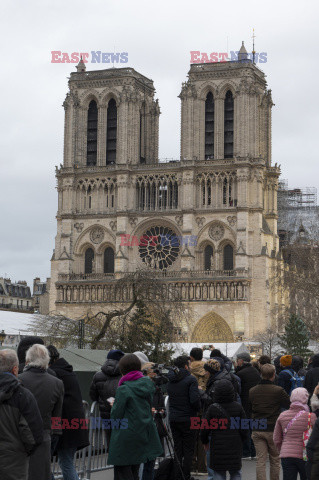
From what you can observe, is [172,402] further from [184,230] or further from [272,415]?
[184,230]

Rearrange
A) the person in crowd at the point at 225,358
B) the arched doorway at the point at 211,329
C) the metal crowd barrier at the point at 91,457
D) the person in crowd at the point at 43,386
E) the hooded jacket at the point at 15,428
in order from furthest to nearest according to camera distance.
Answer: the arched doorway at the point at 211,329 → the person in crowd at the point at 225,358 → the metal crowd barrier at the point at 91,457 → the person in crowd at the point at 43,386 → the hooded jacket at the point at 15,428

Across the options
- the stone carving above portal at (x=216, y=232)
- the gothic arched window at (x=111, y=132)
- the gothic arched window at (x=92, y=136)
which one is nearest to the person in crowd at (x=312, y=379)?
the stone carving above portal at (x=216, y=232)

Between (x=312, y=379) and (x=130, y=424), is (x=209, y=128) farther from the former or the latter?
(x=130, y=424)

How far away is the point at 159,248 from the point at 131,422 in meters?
54.2

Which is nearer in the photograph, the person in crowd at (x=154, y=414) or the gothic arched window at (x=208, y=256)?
the person in crowd at (x=154, y=414)

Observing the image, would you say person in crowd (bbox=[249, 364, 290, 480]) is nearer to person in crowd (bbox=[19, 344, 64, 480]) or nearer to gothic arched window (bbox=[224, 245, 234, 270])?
person in crowd (bbox=[19, 344, 64, 480])

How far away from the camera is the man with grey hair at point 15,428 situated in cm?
843

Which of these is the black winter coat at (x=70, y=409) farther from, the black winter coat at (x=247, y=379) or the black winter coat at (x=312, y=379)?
the black winter coat at (x=247, y=379)

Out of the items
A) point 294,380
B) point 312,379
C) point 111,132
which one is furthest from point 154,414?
point 111,132

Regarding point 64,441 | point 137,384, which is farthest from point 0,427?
→ point 64,441

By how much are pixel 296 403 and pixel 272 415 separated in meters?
1.21

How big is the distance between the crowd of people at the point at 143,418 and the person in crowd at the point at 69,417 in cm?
1

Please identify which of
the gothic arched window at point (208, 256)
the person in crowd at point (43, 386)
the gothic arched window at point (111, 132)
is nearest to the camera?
the person in crowd at point (43, 386)

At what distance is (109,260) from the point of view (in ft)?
216
